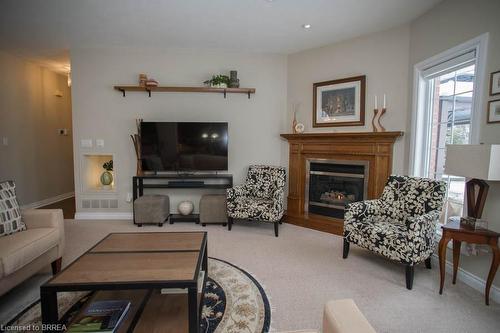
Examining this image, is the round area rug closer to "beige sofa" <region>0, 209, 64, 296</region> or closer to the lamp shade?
"beige sofa" <region>0, 209, 64, 296</region>

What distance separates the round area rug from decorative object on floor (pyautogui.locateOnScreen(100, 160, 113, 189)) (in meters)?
2.60

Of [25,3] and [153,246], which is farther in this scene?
[25,3]

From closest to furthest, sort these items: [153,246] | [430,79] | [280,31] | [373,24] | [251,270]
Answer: [153,246] → [251,270] → [430,79] → [373,24] → [280,31]

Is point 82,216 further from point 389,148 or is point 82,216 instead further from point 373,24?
point 373,24

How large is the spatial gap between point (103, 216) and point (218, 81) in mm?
2873

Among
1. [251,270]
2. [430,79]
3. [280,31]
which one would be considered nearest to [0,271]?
[251,270]

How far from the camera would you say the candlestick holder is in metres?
3.45

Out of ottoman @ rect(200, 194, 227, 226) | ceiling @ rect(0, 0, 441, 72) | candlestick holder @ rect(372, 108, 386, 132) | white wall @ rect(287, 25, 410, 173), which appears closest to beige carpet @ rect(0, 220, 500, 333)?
ottoman @ rect(200, 194, 227, 226)

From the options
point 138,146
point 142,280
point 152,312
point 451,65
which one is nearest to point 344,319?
point 142,280

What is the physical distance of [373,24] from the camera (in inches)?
129

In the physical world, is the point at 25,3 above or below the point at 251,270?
above

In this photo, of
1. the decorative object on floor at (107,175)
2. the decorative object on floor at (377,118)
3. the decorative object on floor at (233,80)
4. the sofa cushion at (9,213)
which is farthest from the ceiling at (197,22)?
the sofa cushion at (9,213)

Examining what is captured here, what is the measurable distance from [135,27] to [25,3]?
3.61 ft

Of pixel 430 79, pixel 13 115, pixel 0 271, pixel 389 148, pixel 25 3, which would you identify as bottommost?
pixel 0 271
